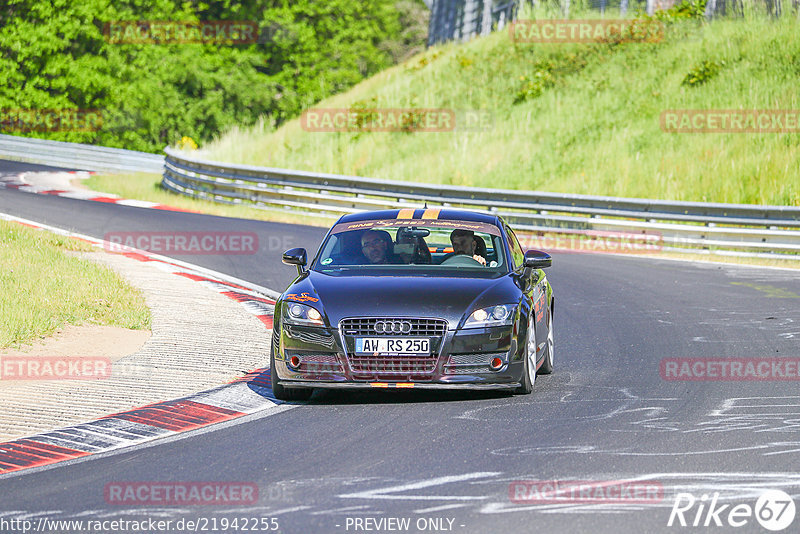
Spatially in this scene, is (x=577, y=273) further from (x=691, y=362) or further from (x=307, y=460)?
(x=307, y=460)

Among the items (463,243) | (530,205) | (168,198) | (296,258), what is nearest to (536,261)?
(463,243)

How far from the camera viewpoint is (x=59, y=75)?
169 feet

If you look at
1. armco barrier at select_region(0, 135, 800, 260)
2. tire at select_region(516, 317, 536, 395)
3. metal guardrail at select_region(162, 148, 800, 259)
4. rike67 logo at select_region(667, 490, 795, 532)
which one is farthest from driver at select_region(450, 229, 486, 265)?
metal guardrail at select_region(162, 148, 800, 259)

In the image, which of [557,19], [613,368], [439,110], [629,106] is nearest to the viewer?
[613,368]

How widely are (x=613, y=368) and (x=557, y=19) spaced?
3064cm

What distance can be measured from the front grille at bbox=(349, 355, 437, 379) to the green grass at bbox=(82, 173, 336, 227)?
1765 centimetres

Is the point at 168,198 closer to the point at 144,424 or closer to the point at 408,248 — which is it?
the point at 408,248

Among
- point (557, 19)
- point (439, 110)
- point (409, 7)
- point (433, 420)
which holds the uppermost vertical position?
point (409, 7)

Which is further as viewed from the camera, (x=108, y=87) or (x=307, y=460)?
(x=108, y=87)

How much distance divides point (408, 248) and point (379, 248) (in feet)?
0.81

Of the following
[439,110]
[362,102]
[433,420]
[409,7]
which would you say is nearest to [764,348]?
[433,420]

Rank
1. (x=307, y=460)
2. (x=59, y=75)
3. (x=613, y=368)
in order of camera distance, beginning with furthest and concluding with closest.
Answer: (x=59, y=75), (x=613, y=368), (x=307, y=460)

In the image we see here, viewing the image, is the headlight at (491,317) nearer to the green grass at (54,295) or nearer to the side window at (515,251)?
the side window at (515,251)

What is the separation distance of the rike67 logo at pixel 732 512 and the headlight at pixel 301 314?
136 inches
